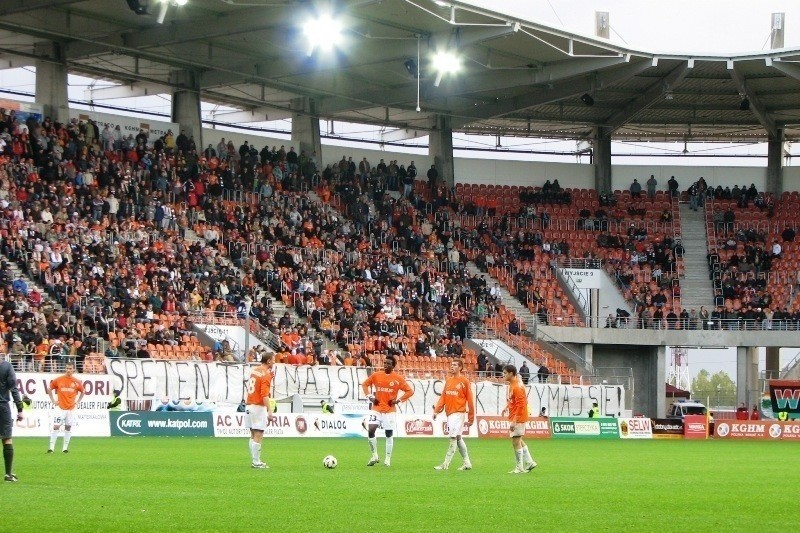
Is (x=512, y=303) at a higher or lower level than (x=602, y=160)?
lower

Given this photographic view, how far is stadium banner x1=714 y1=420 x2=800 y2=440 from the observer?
48.2 m

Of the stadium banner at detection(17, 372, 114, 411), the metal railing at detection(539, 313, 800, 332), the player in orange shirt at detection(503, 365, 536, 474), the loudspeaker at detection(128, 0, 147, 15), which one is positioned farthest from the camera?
the metal railing at detection(539, 313, 800, 332)

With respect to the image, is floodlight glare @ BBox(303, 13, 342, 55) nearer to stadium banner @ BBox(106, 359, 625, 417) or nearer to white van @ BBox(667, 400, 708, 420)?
stadium banner @ BBox(106, 359, 625, 417)

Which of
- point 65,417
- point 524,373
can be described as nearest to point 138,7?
point 65,417

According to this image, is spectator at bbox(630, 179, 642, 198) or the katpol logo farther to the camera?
spectator at bbox(630, 179, 642, 198)

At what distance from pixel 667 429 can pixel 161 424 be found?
805 inches

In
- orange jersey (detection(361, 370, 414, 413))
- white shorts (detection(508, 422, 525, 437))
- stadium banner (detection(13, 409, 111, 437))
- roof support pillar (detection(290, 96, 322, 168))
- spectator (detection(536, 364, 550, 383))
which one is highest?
roof support pillar (detection(290, 96, 322, 168))

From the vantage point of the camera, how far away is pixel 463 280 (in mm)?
59281

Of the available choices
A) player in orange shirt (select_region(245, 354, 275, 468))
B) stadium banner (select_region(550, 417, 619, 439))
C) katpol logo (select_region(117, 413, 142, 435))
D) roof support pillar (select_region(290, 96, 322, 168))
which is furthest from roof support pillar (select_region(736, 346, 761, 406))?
player in orange shirt (select_region(245, 354, 275, 468))

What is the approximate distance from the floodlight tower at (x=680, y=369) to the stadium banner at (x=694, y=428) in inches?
1716

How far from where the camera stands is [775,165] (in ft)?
232

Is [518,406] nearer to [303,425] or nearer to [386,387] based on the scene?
[386,387]

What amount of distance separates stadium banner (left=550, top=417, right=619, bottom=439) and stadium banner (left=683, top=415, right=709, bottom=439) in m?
3.19

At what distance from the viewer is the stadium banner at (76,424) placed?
1353 inches
